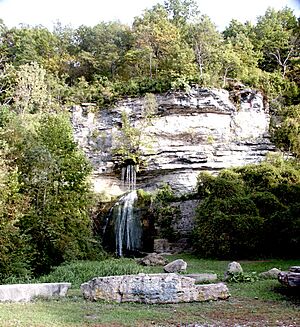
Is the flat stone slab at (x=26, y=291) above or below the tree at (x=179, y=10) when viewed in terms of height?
below

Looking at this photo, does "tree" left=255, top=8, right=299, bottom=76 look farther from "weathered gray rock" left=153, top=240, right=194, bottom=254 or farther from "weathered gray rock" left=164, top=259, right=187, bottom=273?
"weathered gray rock" left=164, top=259, right=187, bottom=273

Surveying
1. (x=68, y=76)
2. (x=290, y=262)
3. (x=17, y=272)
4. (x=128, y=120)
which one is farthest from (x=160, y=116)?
(x=17, y=272)

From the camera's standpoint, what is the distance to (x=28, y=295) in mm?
8758

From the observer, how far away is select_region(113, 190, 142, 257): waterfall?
22.3 m

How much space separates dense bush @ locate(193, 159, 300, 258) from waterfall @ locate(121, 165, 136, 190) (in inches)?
259

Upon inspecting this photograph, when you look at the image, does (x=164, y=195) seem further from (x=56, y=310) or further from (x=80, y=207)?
(x=56, y=310)

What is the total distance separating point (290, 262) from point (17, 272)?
32.5 ft

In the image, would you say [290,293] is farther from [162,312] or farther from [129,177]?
[129,177]

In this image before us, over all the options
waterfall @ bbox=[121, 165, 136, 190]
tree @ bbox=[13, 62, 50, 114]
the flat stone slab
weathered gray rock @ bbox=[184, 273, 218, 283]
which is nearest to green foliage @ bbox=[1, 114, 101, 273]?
the flat stone slab

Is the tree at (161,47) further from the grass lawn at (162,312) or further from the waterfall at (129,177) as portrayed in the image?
the grass lawn at (162,312)

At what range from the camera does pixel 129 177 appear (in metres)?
26.7

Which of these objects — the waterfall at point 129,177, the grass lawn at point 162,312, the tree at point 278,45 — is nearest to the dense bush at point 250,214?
the waterfall at point 129,177

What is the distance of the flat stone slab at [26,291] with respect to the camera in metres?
8.62

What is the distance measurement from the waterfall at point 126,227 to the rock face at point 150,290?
1354 cm
